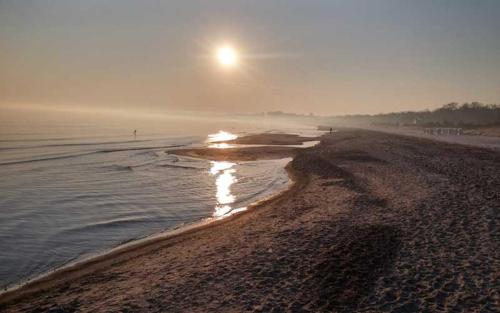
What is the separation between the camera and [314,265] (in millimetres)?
10047

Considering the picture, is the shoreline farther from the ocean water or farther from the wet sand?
the ocean water

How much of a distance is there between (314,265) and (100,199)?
47.6 feet

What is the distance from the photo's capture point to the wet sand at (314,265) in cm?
816

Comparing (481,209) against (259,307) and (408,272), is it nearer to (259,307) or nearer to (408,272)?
(408,272)

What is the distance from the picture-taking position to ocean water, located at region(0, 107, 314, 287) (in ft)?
42.4

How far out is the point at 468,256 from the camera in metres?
10.0

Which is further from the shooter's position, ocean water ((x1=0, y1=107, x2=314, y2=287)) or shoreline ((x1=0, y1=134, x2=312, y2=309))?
ocean water ((x1=0, y1=107, x2=314, y2=287))

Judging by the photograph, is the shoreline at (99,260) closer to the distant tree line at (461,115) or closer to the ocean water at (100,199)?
the ocean water at (100,199)

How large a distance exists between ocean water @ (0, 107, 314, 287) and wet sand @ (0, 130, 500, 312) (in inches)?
70.5

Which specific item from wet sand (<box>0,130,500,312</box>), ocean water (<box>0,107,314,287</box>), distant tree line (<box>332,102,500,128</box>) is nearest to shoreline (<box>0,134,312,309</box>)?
wet sand (<box>0,130,500,312</box>)

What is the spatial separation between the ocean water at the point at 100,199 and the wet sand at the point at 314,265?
1791 mm

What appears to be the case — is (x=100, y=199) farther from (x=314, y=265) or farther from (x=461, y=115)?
(x=461, y=115)

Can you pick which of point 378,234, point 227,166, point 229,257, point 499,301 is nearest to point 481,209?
point 378,234

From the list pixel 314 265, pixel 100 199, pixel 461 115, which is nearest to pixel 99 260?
pixel 314 265
